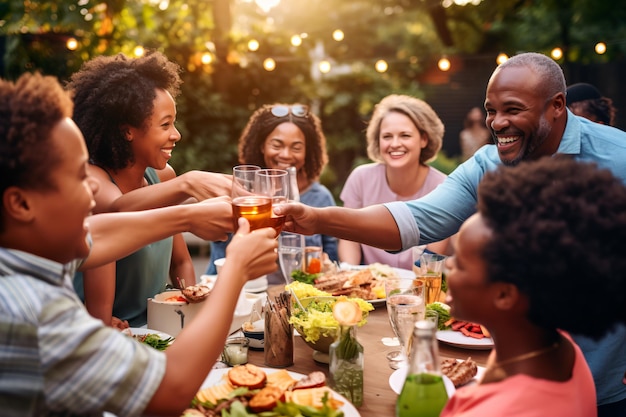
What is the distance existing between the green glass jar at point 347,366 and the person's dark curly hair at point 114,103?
5.21ft

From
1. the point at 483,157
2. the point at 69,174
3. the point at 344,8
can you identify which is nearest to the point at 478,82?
the point at 344,8

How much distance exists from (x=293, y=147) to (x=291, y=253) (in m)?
1.48

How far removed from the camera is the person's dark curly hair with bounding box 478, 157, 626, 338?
133 centimetres

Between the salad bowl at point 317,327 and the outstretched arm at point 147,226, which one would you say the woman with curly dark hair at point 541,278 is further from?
the outstretched arm at point 147,226

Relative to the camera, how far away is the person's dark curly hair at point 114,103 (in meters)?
3.06

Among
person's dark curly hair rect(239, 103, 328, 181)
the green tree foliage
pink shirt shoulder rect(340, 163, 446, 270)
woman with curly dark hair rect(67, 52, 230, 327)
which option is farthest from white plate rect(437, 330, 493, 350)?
the green tree foliage

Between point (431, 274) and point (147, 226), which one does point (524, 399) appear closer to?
point (147, 226)

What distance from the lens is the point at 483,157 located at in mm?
3012

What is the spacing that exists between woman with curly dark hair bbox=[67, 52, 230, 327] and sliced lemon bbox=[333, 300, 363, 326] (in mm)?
1038

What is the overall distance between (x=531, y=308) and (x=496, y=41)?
14.3 m

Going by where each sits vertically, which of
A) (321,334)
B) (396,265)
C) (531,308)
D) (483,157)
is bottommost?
(396,265)

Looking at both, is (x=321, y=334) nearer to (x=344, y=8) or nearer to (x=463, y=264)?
(x=463, y=264)

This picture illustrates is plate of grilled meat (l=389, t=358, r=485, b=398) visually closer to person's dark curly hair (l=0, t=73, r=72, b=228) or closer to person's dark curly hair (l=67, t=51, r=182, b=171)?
person's dark curly hair (l=0, t=73, r=72, b=228)

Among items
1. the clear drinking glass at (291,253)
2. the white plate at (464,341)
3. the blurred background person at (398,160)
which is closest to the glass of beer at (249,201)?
the white plate at (464,341)
